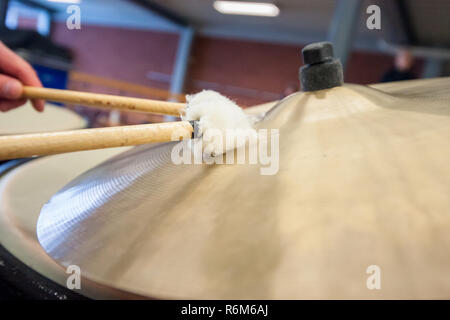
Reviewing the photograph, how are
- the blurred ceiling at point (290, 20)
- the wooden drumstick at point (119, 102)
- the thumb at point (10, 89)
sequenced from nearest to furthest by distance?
the wooden drumstick at point (119, 102) → the thumb at point (10, 89) → the blurred ceiling at point (290, 20)

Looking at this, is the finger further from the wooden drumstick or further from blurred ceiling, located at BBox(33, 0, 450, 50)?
blurred ceiling, located at BBox(33, 0, 450, 50)

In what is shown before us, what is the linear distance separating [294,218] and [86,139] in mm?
205

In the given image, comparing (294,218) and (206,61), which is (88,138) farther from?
(206,61)

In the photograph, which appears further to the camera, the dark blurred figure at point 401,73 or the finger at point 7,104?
the dark blurred figure at point 401,73

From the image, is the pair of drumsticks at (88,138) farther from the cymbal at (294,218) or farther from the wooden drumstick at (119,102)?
the wooden drumstick at (119,102)

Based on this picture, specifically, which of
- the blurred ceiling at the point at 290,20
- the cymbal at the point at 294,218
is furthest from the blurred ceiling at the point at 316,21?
the cymbal at the point at 294,218

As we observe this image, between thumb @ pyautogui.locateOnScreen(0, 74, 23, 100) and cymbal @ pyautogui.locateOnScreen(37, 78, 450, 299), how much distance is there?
350 mm

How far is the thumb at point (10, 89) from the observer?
0.66 metres

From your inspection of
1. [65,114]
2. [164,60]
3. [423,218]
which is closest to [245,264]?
[423,218]

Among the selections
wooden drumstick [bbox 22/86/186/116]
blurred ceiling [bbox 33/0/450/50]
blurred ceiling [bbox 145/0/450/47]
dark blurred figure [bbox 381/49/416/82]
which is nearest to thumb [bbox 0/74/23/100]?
wooden drumstick [bbox 22/86/186/116]

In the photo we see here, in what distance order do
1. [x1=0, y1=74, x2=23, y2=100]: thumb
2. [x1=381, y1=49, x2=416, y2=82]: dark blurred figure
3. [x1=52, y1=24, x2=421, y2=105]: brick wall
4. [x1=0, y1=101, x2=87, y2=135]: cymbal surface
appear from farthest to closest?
[x1=52, y1=24, x2=421, y2=105]: brick wall < [x1=381, y1=49, x2=416, y2=82]: dark blurred figure < [x1=0, y1=101, x2=87, y2=135]: cymbal surface < [x1=0, y1=74, x2=23, y2=100]: thumb

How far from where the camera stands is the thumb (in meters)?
0.66

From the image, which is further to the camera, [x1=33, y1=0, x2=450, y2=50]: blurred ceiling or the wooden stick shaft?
[x1=33, y1=0, x2=450, y2=50]: blurred ceiling

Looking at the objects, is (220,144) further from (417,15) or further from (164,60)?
(164,60)
